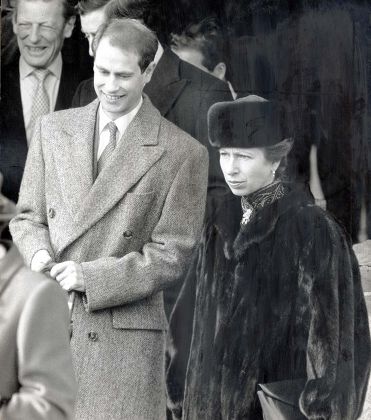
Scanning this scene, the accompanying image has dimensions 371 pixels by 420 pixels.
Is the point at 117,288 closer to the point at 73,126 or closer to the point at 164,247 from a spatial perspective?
the point at 164,247

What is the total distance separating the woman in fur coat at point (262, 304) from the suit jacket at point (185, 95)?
0.09 metres

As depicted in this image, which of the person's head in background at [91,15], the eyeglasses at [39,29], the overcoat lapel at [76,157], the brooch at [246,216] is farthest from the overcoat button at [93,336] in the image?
the eyeglasses at [39,29]

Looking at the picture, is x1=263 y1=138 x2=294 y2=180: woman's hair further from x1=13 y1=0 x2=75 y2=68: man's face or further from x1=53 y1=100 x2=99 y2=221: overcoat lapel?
x1=13 y1=0 x2=75 y2=68: man's face

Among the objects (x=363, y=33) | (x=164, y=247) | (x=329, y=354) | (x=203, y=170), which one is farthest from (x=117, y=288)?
(x=363, y=33)

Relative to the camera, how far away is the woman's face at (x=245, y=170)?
5.76 metres

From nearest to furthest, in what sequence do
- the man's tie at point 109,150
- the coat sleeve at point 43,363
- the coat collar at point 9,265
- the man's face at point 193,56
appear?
the coat sleeve at point 43,363, the coat collar at point 9,265, the man's tie at point 109,150, the man's face at point 193,56

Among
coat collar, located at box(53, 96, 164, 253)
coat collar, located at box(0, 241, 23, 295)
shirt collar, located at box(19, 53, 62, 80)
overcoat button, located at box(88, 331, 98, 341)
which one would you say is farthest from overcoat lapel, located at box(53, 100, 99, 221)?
coat collar, located at box(0, 241, 23, 295)

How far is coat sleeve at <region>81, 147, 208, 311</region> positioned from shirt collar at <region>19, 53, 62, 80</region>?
94 centimetres

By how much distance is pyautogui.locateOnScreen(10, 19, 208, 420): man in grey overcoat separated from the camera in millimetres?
5500

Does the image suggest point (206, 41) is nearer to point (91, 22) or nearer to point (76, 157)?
point (91, 22)

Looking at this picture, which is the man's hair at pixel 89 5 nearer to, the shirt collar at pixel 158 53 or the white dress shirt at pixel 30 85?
the white dress shirt at pixel 30 85

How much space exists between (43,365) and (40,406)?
135mm

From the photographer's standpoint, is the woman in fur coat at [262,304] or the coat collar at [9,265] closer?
the coat collar at [9,265]

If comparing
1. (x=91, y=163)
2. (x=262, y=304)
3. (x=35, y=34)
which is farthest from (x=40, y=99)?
(x=262, y=304)
